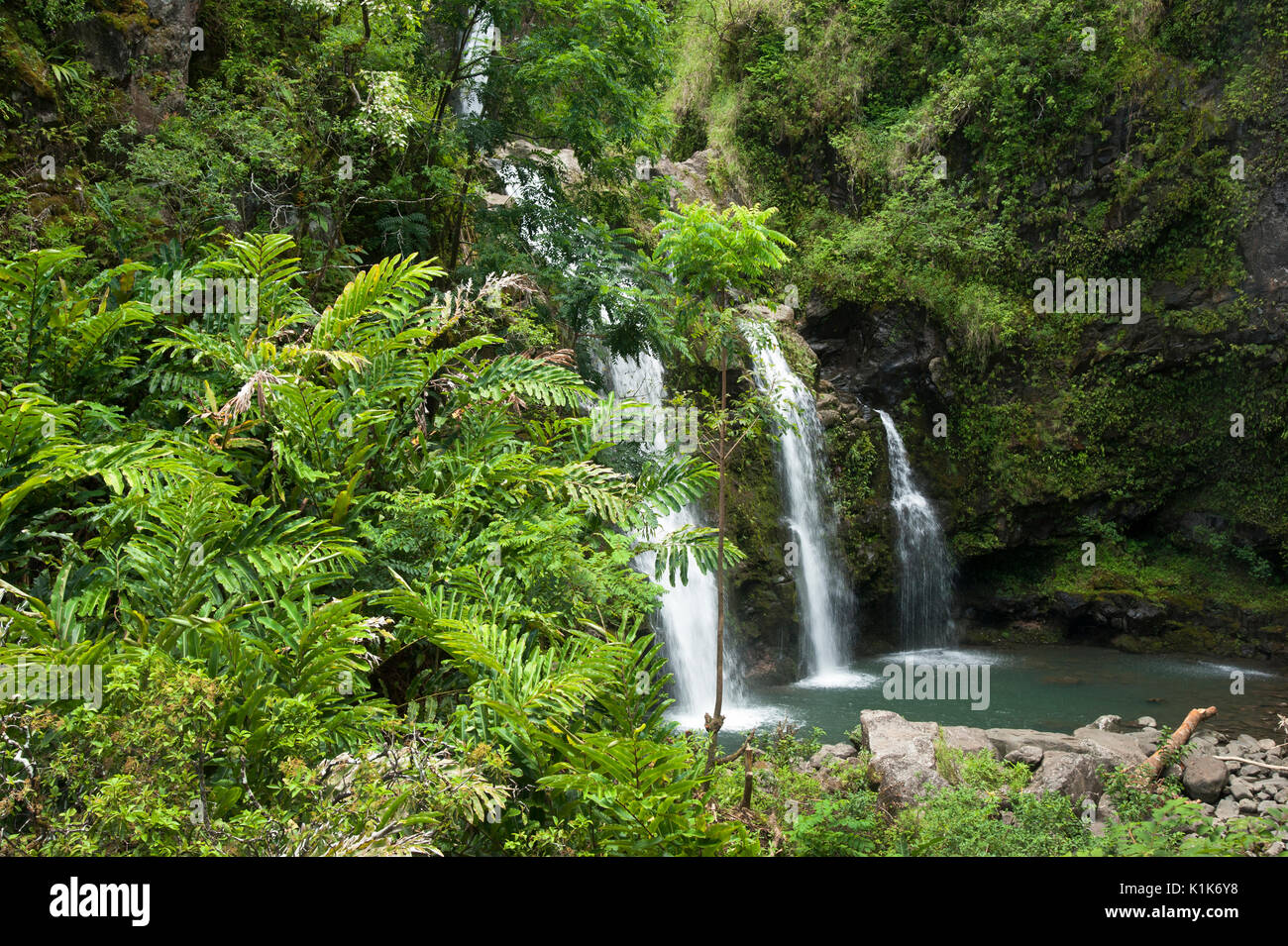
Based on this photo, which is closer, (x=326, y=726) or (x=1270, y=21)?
(x=326, y=726)

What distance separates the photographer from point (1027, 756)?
725 centimetres

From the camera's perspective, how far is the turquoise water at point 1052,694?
976 centimetres

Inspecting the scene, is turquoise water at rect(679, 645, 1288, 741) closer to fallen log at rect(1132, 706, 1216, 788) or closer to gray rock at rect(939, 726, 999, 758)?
gray rock at rect(939, 726, 999, 758)

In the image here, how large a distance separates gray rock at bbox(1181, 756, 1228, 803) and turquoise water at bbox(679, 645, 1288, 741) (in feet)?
8.18

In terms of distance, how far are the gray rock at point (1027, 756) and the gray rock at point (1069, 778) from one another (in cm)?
34

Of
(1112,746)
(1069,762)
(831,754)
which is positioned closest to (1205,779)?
(1112,746)

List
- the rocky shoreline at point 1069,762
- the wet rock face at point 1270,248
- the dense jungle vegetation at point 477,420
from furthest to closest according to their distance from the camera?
1. the wet rock face at point 1270,248
2. the rocky shoreline at point 1069,762
3. the dense jungle vegetation at point 477,420

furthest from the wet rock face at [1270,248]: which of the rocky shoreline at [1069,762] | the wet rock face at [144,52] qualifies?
the wet rock face at [144,52]

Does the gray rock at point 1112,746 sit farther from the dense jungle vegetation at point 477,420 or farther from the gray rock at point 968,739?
the gray rock at point 968,739

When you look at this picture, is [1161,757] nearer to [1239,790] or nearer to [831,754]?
[1239,790]

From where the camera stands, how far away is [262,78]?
6.27 meters
